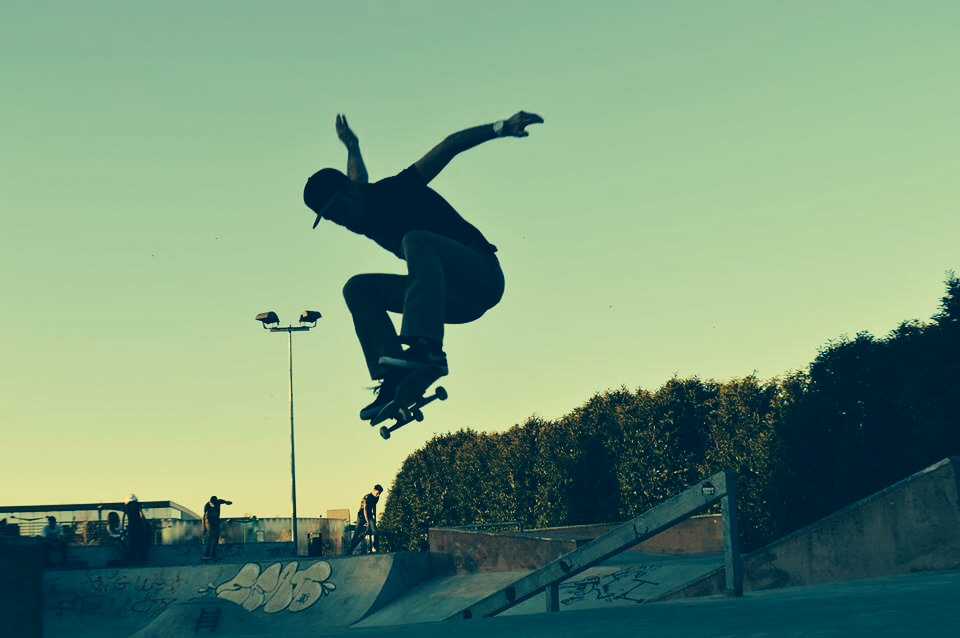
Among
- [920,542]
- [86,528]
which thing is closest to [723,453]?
[920,542]

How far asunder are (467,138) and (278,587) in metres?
23.7

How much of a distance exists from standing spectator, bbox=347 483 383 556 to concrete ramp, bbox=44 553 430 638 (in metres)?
2.11

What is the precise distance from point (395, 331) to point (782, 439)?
20.7 meters

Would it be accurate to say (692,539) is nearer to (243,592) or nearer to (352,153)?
(243,592)

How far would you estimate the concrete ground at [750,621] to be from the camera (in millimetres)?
4590

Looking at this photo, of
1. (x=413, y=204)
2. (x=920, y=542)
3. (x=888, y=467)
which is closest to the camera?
(x=413, y=204)

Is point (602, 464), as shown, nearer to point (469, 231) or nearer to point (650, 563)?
point (650, 563)

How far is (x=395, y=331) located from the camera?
8.00 meters

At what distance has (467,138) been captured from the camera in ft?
23.8

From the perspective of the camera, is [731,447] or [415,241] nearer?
[415,241]

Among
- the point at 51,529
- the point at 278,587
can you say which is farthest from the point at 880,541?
the point at 51,529

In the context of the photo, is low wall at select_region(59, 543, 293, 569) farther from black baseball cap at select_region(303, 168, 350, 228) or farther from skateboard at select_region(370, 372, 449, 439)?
black baseball cap at select_region(303, 168, 350, 228)

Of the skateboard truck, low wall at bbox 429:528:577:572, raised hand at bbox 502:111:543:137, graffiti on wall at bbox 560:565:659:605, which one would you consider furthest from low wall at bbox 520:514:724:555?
raised hand at bbox 502:111:543:137

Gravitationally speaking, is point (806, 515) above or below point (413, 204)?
below
